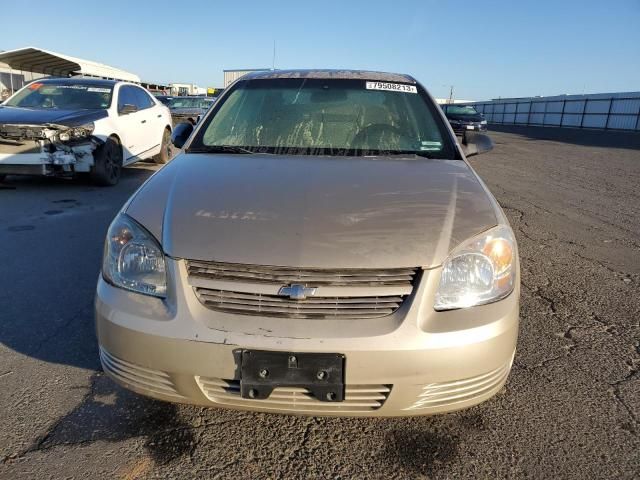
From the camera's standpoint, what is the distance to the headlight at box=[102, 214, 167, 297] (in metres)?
1.78

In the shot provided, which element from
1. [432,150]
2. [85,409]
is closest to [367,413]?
[85,409]

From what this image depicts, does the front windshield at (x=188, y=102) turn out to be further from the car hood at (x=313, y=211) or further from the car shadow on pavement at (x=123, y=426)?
the car shadow on pavement at (x=123, y=426)

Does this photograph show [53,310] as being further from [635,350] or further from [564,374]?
[635,350]

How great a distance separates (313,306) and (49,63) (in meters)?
23.5

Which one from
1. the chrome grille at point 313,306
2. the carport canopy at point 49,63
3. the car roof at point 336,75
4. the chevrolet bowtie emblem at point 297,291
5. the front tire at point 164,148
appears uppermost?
the carport canopy at point 49,63

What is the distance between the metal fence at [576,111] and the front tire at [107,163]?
3109 centimetres

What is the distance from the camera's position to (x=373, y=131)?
288 centimetres

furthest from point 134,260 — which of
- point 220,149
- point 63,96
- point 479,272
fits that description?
point 63,96

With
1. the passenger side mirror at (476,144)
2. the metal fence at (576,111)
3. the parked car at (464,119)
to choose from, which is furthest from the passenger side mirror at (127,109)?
the metal fence at (576,111)

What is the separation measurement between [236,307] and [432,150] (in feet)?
5.34

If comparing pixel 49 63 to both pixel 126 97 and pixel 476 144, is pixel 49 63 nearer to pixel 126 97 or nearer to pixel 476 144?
pixel 126 97

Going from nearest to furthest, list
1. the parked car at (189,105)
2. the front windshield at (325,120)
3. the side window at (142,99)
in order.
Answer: the front windshield at (325,120), the side window at (142,99), the parked car at (189,105)

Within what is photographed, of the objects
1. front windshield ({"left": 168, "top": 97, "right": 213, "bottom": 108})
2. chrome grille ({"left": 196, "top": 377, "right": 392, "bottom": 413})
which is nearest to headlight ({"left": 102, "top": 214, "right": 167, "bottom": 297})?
chrome grille ({"left": 196, "top": 377, "right": 392, "bottom": 413})

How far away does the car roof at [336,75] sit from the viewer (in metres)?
3.20
